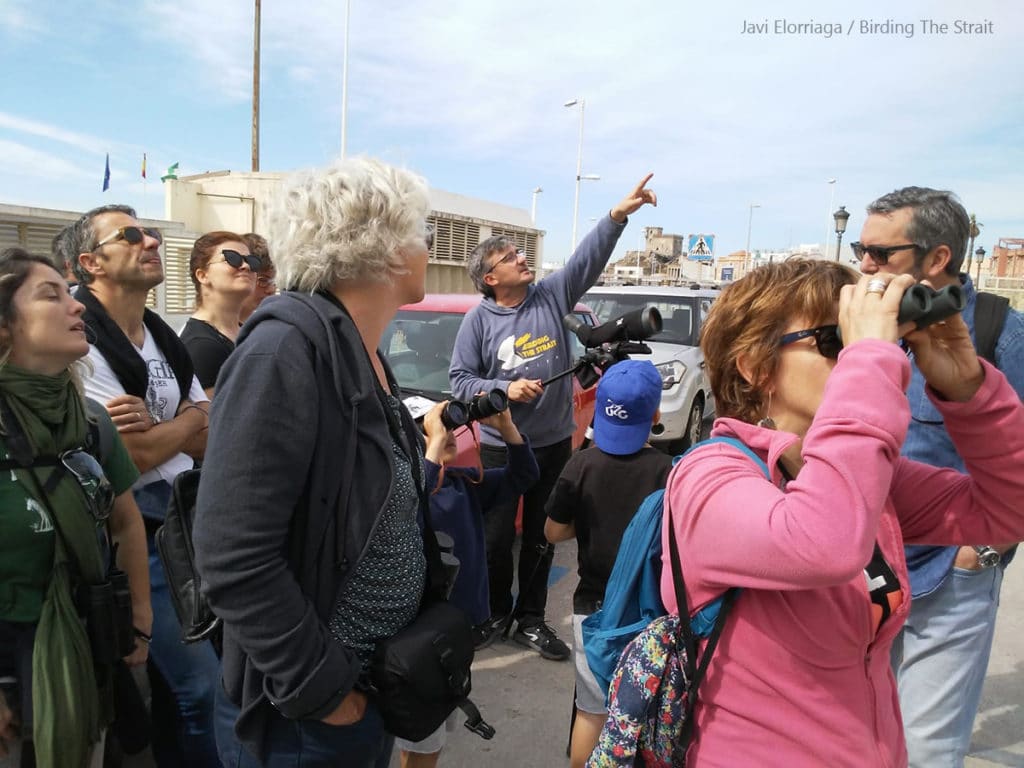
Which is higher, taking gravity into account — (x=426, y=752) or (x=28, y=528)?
(x=28, y=528)

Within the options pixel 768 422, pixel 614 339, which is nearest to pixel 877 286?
pixel 768 422

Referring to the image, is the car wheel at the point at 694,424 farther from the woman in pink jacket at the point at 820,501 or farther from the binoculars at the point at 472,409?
the woman in pink jacket at the point at 820,501

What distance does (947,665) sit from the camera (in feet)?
6.77

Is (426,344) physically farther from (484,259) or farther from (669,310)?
(669,310)

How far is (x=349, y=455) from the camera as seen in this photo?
1.32 m

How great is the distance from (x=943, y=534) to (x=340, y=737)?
1371mm

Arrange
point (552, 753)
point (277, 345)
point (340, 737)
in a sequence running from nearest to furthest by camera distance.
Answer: point (277, 345) < point (340, 737) < point (552, 753)

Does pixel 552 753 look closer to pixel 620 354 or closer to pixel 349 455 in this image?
pixel 620 354

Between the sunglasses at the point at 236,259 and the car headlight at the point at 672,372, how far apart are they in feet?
15.5

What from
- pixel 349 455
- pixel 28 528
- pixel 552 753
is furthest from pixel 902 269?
pixel 28 528

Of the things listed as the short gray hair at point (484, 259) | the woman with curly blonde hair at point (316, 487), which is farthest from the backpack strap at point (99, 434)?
the short gray hair at point (484, 259)

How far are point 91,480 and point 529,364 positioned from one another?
213cm

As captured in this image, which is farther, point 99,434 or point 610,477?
point 610,477

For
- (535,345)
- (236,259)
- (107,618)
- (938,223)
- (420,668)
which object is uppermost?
(938,223)
